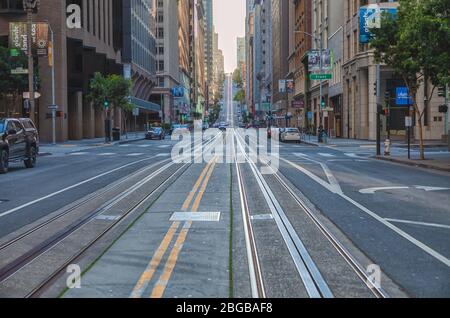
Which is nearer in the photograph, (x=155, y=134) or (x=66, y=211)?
(x=66, y=211)

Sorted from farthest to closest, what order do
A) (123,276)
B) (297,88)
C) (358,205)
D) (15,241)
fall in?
(297,88), (358,205), (15,241), (123,276)

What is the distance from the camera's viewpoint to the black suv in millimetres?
23172

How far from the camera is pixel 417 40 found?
979 inches

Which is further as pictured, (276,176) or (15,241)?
(276,176)

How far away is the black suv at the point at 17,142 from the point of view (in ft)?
76.0

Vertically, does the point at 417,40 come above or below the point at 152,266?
above

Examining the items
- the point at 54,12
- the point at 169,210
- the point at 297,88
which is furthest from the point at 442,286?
the point at 297,88

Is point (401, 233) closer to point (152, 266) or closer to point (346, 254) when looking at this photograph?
point (346, 254)

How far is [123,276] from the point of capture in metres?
7.20

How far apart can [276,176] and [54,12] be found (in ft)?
133

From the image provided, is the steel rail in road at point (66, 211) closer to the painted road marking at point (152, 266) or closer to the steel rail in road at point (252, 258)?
the painted road marking at point (152, 266)

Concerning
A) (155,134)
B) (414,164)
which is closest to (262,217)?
(414,164)

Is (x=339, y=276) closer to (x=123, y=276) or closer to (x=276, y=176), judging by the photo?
(x=123, y=276)

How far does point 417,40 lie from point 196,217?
54.2 ft
